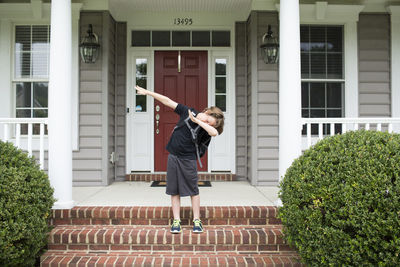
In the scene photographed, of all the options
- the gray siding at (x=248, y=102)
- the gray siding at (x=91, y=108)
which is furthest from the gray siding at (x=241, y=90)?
the gray siding at (x=91, y=108)

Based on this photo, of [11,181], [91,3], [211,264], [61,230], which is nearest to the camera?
[11,181]

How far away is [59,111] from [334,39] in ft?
14.1

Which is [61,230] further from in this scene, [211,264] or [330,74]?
[330,74]

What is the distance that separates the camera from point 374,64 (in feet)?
17.5

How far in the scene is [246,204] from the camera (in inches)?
149

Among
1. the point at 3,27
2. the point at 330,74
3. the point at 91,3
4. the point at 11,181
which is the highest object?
the point at 91,3

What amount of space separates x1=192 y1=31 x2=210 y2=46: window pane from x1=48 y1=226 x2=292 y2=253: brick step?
3349 millimetres

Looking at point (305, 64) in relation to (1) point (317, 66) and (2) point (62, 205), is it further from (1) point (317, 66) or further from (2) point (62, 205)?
(2) point (62, 205)

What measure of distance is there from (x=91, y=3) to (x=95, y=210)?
3.31 metres

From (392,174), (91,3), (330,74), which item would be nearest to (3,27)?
(91,3)

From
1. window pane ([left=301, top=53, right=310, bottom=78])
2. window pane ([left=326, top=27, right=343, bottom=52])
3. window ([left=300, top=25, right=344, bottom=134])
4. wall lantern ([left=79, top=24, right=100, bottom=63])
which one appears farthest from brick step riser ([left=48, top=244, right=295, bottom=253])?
window pane ([left=326, top=27, right=343, bottom=52])

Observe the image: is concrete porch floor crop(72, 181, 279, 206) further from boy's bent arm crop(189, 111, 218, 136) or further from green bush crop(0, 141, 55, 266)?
boy's bent arm crop(189, 111, 218, 136)

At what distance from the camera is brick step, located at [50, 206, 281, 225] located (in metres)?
3.51

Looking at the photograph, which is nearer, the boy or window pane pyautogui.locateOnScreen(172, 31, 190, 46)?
the boy
